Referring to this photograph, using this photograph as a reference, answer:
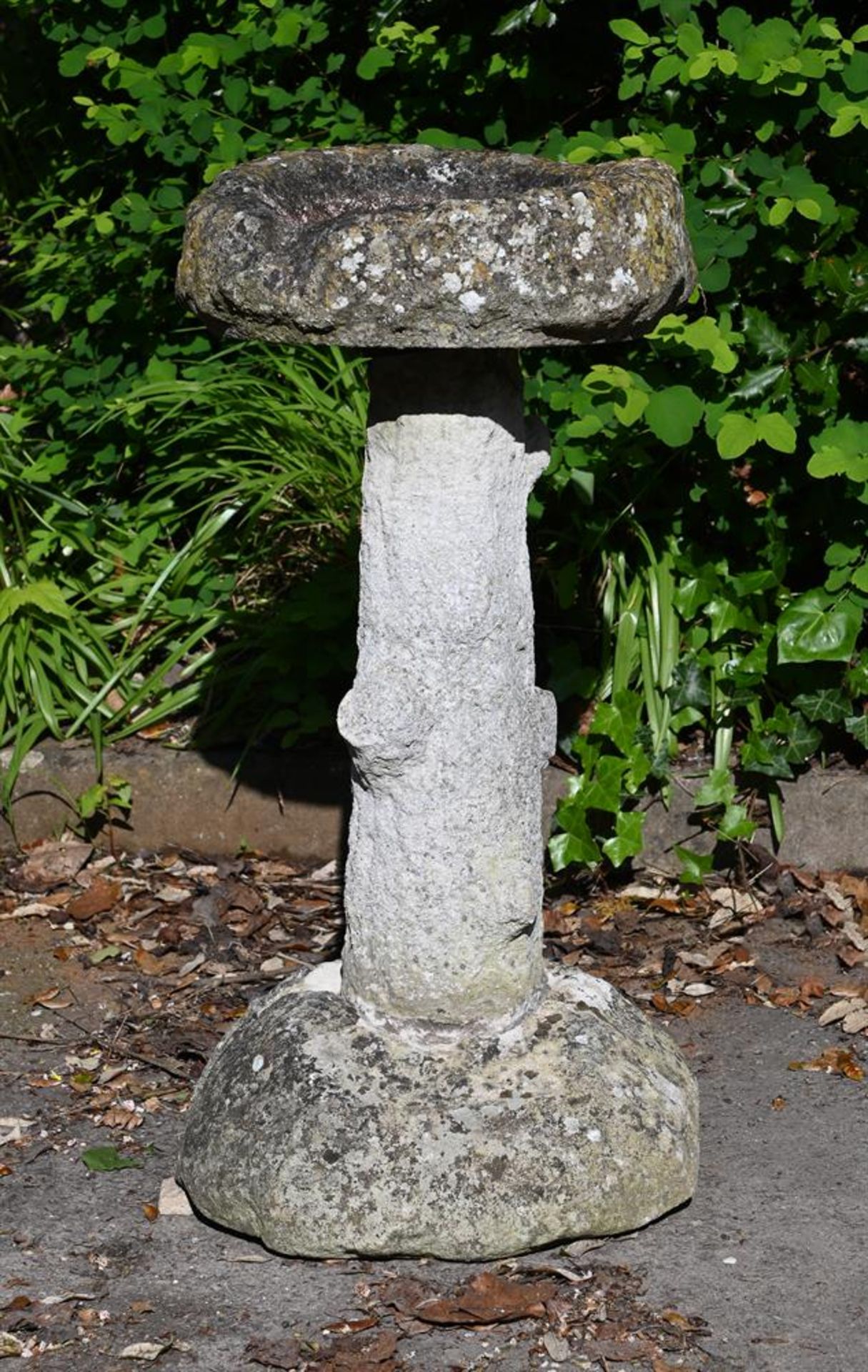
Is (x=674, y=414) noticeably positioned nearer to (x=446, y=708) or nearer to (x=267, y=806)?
(x=446, y=708)

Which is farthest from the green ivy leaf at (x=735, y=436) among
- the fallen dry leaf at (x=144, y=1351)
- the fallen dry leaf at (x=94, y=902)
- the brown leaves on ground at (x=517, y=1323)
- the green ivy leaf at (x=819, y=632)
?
the fallen dry leaf at (x=144, y=1351)

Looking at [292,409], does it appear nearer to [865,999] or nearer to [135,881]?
[135,881]

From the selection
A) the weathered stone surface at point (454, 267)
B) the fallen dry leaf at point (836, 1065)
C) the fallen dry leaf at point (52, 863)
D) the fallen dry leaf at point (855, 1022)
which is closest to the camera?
the weathered stone surface at point (454, 267)

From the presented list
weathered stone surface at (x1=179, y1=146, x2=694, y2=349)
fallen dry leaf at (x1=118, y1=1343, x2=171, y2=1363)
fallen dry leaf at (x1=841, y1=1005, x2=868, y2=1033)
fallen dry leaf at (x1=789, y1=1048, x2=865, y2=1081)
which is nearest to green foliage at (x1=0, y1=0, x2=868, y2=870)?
fallen dry leaf at (x1=841, y1=1005, x2=868, y2=1033)

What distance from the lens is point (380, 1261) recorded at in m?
3.33

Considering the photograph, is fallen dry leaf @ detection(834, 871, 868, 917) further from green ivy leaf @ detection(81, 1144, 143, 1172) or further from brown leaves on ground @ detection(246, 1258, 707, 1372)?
green ivy leaf @ detection(81, 1144, 143, 1172)

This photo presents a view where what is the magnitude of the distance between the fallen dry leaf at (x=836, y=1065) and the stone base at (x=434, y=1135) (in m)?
0.53

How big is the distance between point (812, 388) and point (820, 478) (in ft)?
0.71

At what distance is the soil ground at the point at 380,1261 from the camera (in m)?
3.12

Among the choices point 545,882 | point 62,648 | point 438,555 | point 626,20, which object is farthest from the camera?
point 62,648

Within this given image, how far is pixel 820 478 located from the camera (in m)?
4.52

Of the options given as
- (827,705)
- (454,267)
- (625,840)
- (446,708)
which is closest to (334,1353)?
(446,708)

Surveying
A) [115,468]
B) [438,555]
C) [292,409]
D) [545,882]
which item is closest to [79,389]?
[115,468]

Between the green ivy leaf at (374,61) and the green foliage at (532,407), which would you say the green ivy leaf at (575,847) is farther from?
the green ivy leaf at (374,61)
